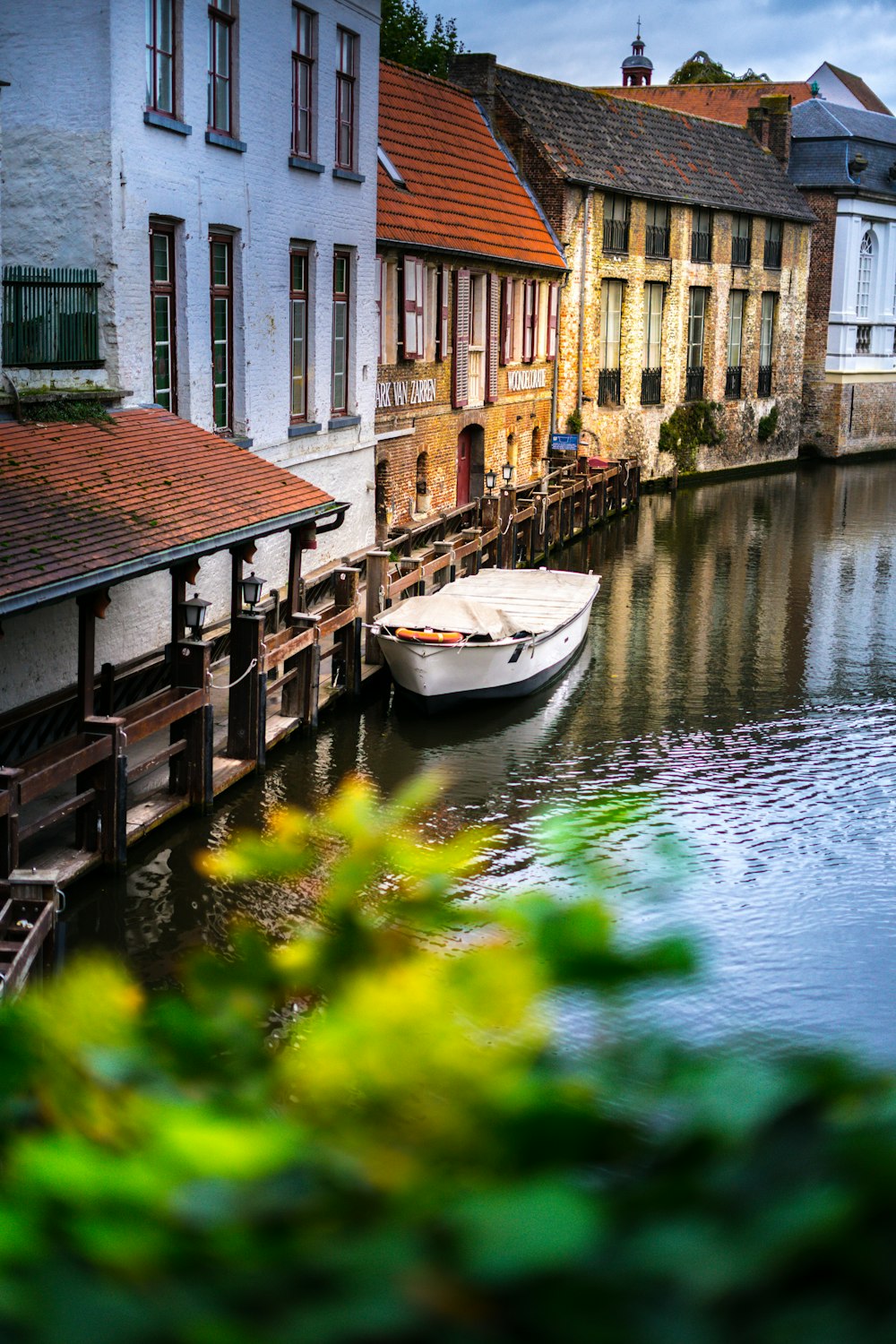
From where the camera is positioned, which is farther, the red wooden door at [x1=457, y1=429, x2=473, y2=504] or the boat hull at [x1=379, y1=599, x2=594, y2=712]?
the red wooden door at [x1=457, y1=429, x2=473, y2=504]

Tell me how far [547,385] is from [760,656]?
15.7 metres

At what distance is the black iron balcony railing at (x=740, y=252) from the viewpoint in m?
40.4

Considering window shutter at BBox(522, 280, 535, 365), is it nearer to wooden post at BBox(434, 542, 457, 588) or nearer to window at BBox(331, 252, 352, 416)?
window at BBox(331, 252, 352, 416)

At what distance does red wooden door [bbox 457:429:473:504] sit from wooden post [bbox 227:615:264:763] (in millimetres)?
15313

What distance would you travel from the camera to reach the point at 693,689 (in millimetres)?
17000

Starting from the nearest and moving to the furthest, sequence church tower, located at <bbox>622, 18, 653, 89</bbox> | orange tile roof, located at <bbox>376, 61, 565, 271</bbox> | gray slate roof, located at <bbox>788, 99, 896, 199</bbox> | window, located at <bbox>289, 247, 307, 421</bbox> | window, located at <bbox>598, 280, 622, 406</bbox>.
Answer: window, located at <bbox>289, 247, 307, 421</bbox>
orange tile roof, located at <bbox>376, 61, 565, 271</bbox>
window, located at <bbox>598, 280, 622, 406</bbox>
gray slate roof, located at <bbox>788, 99, 896, 199</bbox>
church tower, located at <bbox>622, 18, 653, 89</bbox>

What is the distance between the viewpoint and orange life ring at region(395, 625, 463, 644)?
15.3 m

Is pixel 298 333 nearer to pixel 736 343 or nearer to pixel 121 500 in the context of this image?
pixel 121 500

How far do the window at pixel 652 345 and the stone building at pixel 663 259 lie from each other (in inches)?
1.7

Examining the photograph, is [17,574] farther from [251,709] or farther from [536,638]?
[536,638]

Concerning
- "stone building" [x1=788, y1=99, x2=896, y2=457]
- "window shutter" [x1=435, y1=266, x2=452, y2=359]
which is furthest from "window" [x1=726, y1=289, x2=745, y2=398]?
"window shutter" [x1=435, y1=266, x2=452, y2=359]

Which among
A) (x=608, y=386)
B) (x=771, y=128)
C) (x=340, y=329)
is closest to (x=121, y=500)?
(x=340, y=329)

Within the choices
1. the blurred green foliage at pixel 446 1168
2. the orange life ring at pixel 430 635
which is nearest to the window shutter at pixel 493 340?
the orange life ring at pixel 430 635

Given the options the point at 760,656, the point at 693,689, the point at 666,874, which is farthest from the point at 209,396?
the point at 666,874
